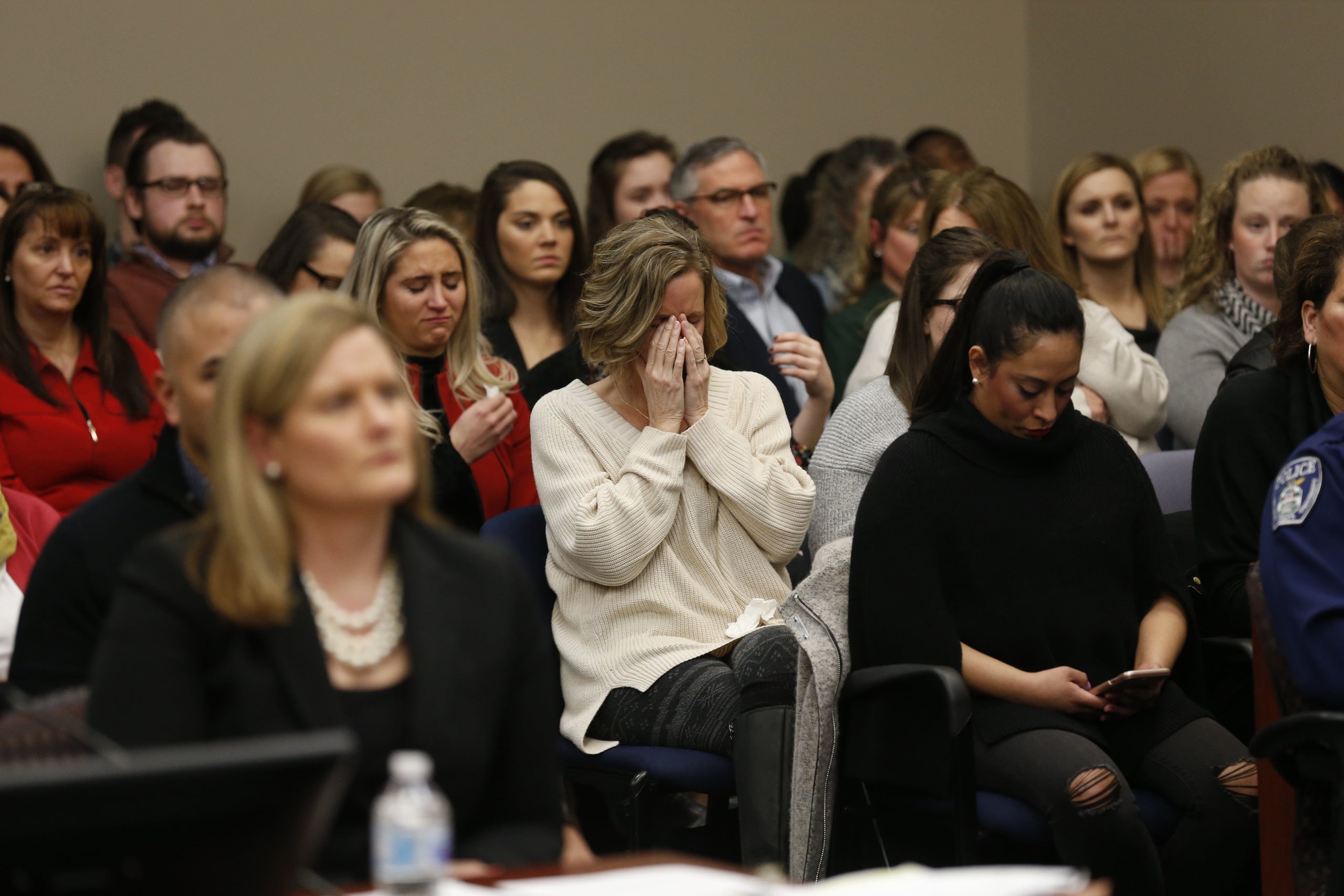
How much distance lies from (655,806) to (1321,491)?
1311mm

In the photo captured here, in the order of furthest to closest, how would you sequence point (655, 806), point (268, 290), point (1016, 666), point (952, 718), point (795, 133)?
point (795, 133) < point (655, 806) < point (1016, 666) < point (952, 718) < point (268, 290)

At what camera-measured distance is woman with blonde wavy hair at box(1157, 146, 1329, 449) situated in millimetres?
4090

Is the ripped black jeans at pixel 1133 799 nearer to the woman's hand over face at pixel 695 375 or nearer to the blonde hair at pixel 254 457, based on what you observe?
the woman's hand over face at pixel 695 375

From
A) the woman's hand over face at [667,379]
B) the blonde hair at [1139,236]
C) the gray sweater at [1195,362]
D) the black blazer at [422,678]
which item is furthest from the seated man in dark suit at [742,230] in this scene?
the black blazer at [422,678]

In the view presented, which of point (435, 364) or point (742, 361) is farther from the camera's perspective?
point (742, 361)

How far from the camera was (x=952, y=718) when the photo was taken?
95.0 inches

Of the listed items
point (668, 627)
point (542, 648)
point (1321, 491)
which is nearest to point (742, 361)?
point (668, 627)

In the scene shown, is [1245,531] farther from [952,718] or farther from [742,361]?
[742,361]

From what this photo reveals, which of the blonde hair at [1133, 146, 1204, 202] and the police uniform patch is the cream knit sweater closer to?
the police uniform patch

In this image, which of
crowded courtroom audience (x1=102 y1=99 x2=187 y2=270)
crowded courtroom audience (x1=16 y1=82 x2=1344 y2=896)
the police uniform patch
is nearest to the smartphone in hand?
crowded courtroom audience (x1=16 y1=82 x2=1344 y2=896)

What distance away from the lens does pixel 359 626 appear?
1.67m

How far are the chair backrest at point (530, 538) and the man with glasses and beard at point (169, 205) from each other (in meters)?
1.97

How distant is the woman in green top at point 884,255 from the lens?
4.61 metres

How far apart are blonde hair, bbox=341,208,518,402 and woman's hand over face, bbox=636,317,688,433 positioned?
77 cm
